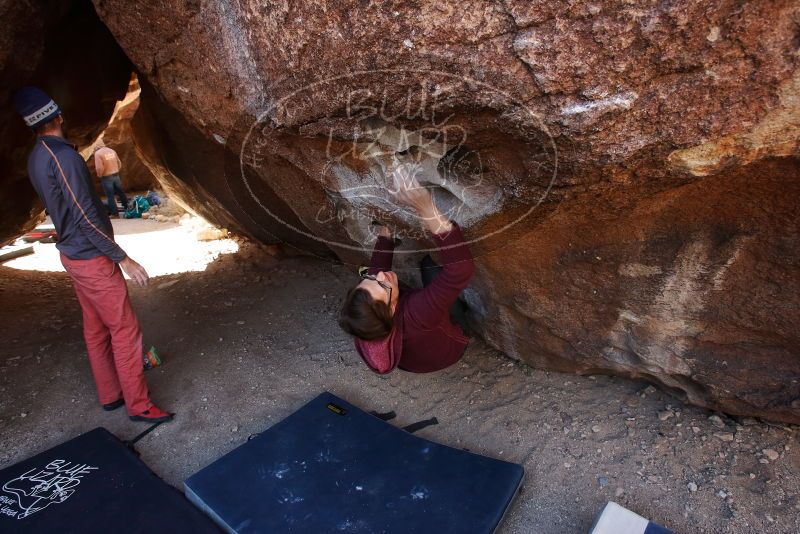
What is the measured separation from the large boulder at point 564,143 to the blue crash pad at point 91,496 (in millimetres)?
1380

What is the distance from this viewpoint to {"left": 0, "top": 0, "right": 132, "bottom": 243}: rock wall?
240 cm

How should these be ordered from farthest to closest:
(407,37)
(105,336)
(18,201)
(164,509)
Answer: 1. (18,201)
2. (105,336)
3. (164,509)
4. (407,37)

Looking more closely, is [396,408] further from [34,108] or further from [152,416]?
[34,108]

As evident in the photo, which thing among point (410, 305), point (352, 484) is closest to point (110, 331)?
point (352, 484)

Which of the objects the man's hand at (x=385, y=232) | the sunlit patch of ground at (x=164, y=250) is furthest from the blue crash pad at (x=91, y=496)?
the sunlit patch of ground at (x=164, y=250)

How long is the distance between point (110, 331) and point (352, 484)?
1340 millimetres

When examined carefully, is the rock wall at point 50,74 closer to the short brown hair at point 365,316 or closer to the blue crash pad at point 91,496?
the blue crash pad at point 91,496

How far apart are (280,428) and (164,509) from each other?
0.54m

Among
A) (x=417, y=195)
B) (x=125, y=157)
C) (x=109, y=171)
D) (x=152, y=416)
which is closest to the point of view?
(x=417, y=195)

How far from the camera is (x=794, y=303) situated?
1756 millimetres

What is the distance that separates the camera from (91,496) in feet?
6.70

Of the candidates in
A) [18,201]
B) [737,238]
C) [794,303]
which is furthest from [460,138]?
[18,201]

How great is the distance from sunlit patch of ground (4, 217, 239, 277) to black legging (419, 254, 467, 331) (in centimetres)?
240

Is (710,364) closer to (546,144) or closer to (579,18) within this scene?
(546,144)
